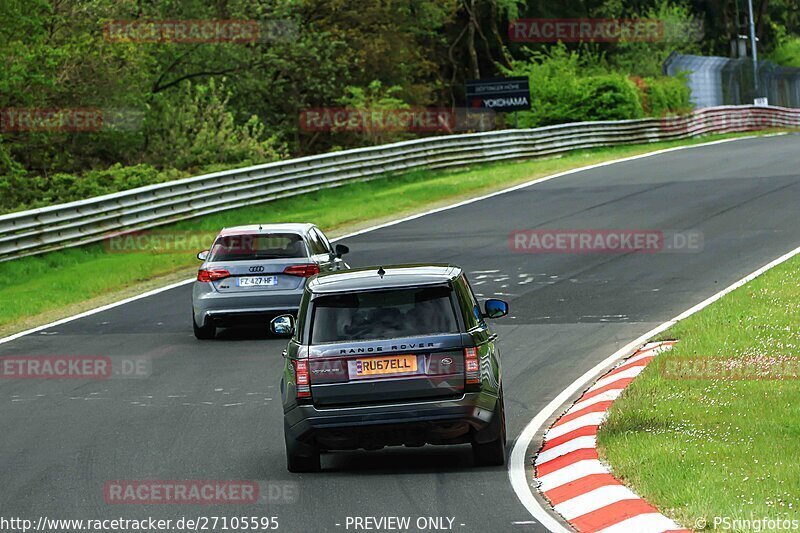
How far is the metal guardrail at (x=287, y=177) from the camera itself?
86.9 ft

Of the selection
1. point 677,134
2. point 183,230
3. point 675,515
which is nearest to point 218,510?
point 675,515

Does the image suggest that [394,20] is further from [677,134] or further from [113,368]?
[113,368]

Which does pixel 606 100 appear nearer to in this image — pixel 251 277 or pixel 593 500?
pixel 251 277

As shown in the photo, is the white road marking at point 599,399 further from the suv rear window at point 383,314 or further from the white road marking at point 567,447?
the suv rear window at point 383,314

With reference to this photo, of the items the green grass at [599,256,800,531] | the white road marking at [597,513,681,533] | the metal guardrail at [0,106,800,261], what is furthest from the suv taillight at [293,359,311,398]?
the metal guardrail at [0,106,800,261]

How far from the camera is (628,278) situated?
21734 mm

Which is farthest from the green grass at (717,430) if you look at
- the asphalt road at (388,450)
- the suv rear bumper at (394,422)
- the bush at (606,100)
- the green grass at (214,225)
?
the bush at (606,100)

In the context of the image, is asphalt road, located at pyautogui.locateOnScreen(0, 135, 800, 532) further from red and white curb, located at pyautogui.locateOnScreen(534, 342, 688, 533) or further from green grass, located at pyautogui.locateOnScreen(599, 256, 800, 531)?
green grass, located at pyautogui.locateOnScreen(599, 256, 800, 531)

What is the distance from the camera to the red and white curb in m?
8.49

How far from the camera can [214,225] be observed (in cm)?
3048

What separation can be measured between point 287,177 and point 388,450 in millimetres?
22927

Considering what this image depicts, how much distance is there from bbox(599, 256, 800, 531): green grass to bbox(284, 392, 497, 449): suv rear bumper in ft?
3.52

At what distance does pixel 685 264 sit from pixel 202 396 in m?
10.7

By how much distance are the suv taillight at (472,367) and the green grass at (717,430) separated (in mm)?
1116
